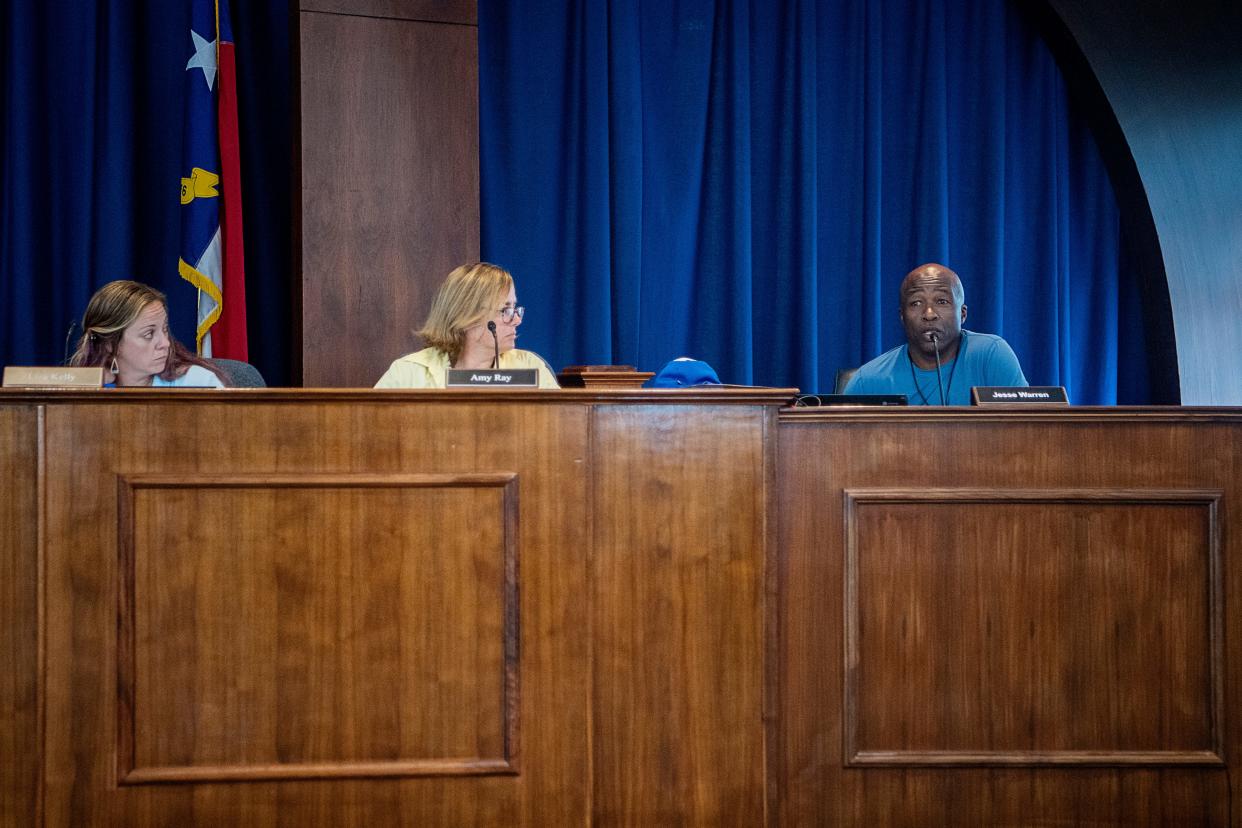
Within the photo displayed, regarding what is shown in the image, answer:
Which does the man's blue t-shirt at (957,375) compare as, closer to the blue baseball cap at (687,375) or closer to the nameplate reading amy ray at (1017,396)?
the blue baseball cap at (687,375)

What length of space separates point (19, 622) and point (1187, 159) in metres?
4.43

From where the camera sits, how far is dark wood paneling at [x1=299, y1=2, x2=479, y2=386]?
3699mm

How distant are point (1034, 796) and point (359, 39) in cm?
302

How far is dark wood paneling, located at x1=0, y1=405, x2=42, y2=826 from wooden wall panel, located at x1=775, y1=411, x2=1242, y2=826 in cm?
140

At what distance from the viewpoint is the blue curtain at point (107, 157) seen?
13.0 ft

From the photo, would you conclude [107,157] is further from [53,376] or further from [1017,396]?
[1017,396]

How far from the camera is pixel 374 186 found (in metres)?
3.74

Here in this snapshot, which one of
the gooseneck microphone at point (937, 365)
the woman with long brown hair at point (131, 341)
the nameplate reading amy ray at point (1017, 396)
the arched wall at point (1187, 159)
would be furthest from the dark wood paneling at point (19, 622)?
the arched wall at point (1187, 159)

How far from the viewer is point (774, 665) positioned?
221 centimetres

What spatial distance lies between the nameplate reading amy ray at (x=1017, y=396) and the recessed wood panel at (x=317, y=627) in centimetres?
101

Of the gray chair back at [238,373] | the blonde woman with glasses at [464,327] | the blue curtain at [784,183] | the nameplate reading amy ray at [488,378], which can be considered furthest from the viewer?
the blue curtain at [784,183]

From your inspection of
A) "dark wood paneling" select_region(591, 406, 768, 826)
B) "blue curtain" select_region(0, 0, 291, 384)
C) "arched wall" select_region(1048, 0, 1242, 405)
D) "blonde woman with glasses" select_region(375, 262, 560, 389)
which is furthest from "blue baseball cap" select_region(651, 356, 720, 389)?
"arched wall" select_region(1048, 0, 1242, 405)

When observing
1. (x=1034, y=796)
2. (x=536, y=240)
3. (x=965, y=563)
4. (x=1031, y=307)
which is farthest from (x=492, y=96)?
(x=1034, y=796)

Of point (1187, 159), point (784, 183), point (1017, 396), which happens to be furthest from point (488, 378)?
point (1187, 159)
